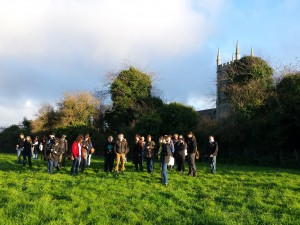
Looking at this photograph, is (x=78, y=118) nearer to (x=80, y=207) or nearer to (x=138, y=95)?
(x=138, y=95)

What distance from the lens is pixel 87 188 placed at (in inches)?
535

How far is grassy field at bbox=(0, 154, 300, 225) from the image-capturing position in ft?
31.6

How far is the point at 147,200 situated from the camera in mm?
11672

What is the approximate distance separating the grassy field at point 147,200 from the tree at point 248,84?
51.4 ft

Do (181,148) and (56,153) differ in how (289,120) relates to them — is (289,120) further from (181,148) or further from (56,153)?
(56,153)

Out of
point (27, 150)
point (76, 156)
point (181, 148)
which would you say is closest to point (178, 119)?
point (181, 148)

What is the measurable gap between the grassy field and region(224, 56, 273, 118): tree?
51.4 feet

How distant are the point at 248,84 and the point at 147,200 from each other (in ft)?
81.7

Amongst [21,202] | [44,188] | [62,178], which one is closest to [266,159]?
[62,178]

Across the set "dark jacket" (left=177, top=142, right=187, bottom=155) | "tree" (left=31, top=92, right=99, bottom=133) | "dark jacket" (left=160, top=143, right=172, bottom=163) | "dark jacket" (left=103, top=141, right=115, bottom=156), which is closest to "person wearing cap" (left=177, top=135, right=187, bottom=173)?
"dark jacket" (left=177, top=142, right=187, bottom=155)

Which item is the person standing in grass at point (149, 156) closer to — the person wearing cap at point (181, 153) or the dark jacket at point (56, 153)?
the person wearing cap at point (181, 153)

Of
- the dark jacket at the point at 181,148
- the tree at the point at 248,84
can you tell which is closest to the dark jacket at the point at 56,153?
the dark jacket at the point at 181,148

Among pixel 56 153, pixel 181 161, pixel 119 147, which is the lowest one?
pixel 181 161

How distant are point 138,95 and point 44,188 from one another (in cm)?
2830
